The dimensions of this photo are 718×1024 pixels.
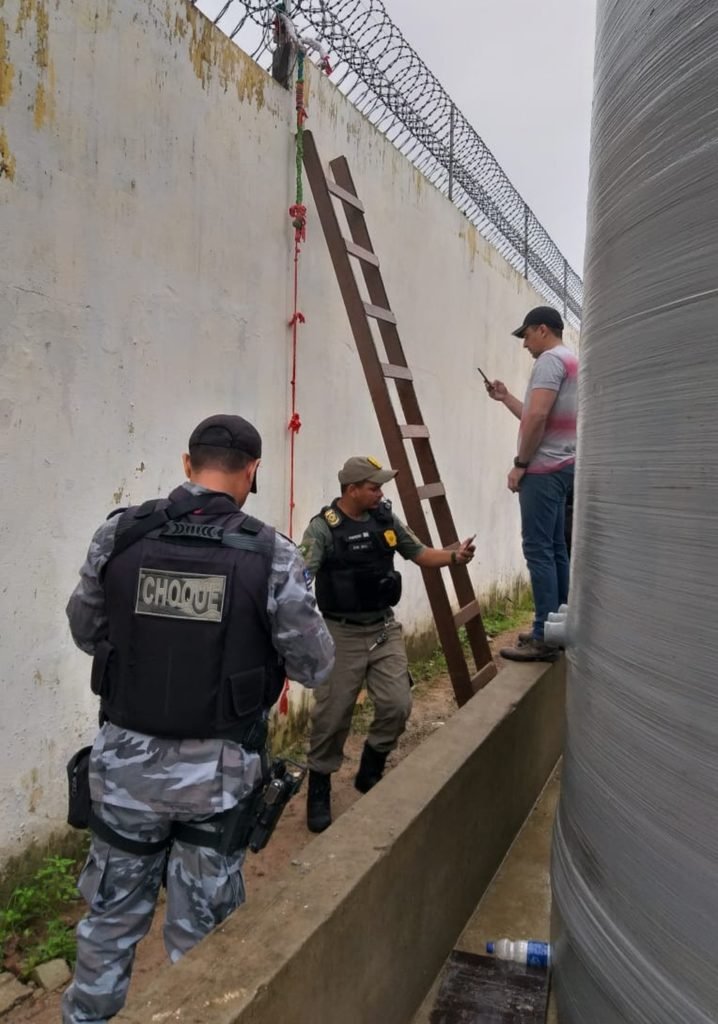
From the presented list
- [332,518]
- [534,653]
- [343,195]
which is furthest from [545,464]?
[343,195]

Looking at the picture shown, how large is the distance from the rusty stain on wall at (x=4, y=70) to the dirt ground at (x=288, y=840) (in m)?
2.25

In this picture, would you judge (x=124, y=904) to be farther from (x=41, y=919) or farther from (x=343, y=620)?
(x=343, y=620)

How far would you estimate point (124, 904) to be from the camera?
1.74 m

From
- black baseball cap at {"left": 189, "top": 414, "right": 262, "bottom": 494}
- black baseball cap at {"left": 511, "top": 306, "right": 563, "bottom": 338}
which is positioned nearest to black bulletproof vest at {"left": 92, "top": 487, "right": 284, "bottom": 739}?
black baseball cap at {"left": 189, "top": 414, "right": 262, "bottom": 494}

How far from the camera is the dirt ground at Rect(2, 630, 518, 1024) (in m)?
2.03

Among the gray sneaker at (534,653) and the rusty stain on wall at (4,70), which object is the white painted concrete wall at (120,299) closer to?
the rusty stain on wall at (4,70)

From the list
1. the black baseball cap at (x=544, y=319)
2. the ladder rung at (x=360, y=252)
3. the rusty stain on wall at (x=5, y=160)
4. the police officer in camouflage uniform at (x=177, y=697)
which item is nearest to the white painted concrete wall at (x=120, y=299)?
the rusty stain on wall at (x=5, y=160)

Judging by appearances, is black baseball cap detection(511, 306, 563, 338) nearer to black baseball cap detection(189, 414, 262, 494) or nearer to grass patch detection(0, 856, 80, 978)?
black baseball cap detection(189, 414, 262, 494)

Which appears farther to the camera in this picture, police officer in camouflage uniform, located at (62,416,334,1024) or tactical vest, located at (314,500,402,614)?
tactical vest, located at (314,500,402,614)

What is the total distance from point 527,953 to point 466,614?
6.67 ft

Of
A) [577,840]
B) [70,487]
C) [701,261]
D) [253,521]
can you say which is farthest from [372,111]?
[577,840]

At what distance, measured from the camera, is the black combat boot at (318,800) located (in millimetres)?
3111

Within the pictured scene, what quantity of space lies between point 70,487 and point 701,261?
2086mm

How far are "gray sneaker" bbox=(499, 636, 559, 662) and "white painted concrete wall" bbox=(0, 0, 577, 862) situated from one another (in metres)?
1.33
